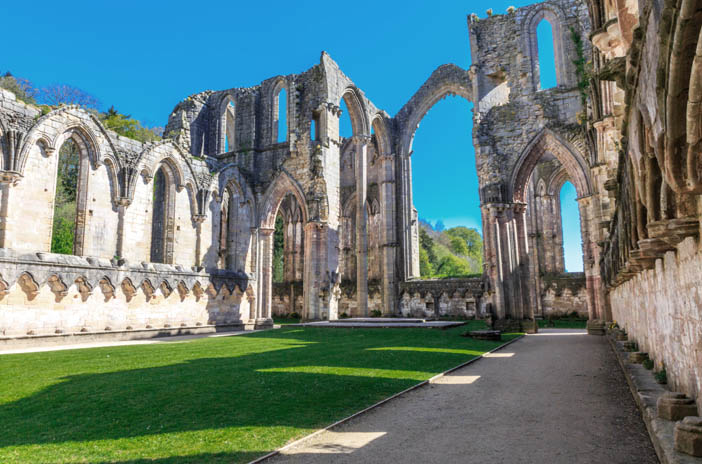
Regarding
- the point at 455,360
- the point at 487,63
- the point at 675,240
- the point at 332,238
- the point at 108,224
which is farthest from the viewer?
the point at 332,238

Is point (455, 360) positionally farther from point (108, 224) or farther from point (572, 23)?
point (572, 23)

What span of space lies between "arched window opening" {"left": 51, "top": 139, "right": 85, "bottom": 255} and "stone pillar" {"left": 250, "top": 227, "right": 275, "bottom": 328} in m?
7.92

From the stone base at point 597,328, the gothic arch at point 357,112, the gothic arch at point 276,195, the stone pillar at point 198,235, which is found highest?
the gothic arch at point 357,112

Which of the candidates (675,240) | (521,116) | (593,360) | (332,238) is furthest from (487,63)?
(675,240)

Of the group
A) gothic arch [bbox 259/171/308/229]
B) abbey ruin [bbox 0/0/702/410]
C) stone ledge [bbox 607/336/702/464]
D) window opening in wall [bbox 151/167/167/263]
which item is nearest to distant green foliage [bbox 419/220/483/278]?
abbey ruin [bbox 0/0/702/410]

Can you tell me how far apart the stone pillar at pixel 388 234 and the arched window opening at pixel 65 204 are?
14.2m

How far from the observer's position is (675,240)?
2.64m

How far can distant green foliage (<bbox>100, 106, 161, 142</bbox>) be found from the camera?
26.1 metres

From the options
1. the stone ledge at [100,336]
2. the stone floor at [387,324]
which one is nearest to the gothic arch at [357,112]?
the stone floor at [387,324]

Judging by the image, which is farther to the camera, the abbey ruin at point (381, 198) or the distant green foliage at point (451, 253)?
the distant green foliage at point (451, 253)

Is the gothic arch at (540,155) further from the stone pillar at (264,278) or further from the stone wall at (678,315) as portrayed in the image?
the stone wall at (678,315)

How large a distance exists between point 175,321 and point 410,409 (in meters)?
12.3

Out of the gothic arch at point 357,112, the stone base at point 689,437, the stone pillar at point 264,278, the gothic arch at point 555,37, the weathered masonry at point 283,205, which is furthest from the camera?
the gothic arch at point 357,112

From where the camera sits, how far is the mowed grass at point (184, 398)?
328cm
